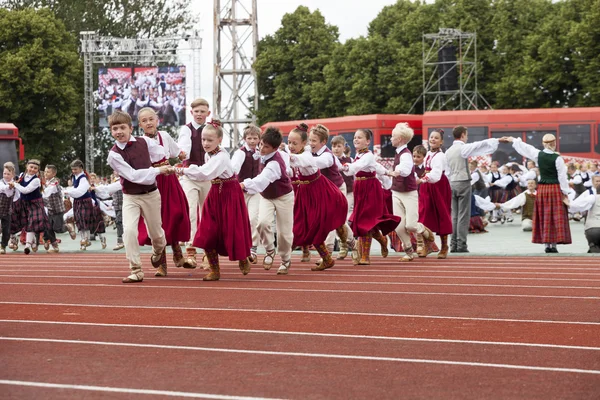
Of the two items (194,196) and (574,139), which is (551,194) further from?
(574,139)

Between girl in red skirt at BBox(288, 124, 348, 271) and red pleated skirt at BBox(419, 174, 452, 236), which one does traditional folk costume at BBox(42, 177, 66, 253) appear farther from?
girl in red skirt at BBox(288, 124, 348, 271)

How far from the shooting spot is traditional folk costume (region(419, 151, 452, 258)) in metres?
15.4

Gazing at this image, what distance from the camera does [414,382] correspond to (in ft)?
18.5

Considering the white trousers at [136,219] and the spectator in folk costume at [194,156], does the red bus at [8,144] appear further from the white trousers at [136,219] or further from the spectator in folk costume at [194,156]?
the white trousers at [136,219]

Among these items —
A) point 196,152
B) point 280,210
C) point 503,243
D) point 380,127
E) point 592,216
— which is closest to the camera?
point 280,210

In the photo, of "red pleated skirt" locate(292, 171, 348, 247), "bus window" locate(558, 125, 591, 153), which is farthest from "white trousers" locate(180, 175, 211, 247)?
"bus window" locate(558, 125, 591, 153)

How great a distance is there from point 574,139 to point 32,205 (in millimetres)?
21487

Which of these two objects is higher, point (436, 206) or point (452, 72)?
point (452, 72)

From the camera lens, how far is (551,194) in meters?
16.0

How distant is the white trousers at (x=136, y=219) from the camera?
1124cm

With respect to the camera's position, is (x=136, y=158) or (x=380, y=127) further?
(x=380, y=127)

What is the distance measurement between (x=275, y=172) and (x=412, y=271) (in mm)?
2158

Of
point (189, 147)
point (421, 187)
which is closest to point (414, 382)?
point (189, 147)

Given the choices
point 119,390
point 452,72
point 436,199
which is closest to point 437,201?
point 436,199
